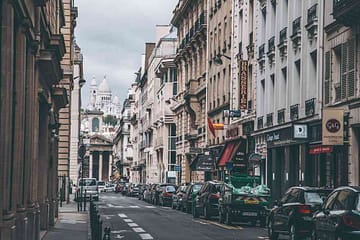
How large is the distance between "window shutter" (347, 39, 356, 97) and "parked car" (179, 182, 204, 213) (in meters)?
13.4

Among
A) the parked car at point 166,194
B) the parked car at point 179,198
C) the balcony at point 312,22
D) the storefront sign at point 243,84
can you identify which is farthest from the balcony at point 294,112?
the parked car at point 166,194

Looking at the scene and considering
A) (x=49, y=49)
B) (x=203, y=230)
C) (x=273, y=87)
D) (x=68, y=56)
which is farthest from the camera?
(x=68, y=56)

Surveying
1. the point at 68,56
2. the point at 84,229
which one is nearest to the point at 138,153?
the point at 68,56

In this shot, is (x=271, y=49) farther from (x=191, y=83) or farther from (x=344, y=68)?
(x=191, y=83)

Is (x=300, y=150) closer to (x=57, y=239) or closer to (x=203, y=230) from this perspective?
(x=203, y=230)

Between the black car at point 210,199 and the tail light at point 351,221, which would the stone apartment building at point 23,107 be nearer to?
the tail light at point 351,221

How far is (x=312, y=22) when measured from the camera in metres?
38.0

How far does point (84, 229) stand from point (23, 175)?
10.2 meters

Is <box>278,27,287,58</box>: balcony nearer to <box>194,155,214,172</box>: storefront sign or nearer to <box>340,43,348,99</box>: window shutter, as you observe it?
<box>340,43,348,99</box>: window shutter

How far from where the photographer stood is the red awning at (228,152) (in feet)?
174

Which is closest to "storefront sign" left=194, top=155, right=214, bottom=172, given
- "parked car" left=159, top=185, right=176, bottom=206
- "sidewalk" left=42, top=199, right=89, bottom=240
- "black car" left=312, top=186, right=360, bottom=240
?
"parked car" left=159, top=185, right=176, bottom=206

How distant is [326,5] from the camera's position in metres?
36.3

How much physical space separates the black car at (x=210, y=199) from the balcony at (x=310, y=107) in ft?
15.2

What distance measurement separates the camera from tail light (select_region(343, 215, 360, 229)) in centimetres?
1875
